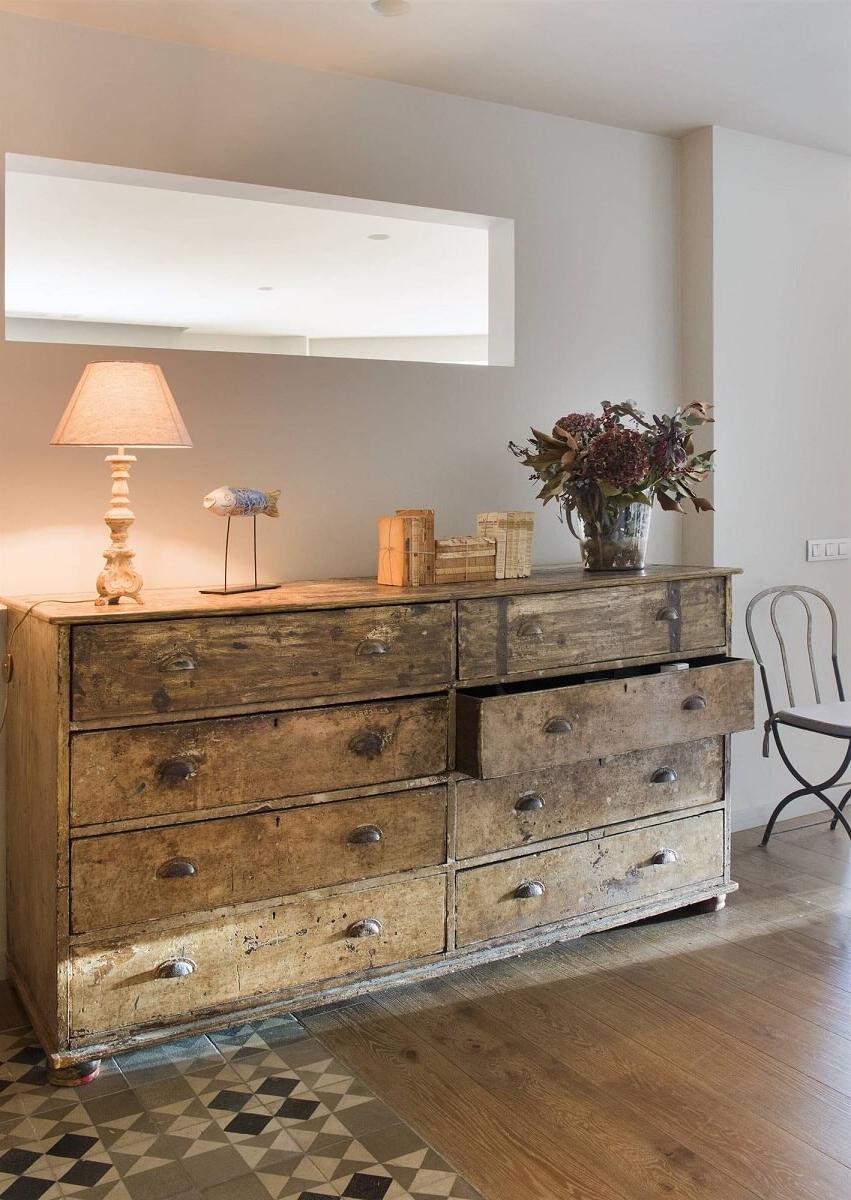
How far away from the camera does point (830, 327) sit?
4082mm

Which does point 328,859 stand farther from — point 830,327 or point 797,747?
point 830,327

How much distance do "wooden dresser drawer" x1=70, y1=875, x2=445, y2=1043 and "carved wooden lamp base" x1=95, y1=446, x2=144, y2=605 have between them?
74cm

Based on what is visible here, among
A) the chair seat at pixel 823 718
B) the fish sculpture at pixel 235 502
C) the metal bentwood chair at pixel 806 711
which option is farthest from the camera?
the metal bentwood chair at pixel 806 711

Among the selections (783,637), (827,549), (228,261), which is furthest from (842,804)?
(228,261)

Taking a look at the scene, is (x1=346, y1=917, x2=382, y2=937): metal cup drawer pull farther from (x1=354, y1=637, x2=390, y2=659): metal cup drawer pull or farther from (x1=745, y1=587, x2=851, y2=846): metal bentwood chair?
(x1=745, y1=587, x2=851, y2=846): metal bentwood chair

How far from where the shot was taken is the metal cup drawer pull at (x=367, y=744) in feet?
8.32

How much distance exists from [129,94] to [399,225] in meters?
2.89

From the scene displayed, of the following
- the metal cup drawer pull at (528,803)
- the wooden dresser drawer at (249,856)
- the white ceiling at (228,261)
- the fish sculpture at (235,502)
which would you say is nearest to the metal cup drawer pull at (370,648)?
the wooden dresser drawer at (249,856)

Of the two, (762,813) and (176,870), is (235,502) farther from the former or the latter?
(762,813)

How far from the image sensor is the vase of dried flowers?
304 centimetres

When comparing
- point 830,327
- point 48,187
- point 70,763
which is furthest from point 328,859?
point 48,187

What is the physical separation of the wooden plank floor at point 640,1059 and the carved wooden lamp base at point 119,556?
109cm

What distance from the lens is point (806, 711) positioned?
3701 millimetres

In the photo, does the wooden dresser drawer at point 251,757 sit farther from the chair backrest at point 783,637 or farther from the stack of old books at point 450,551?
the chair backrest at point 783,637
